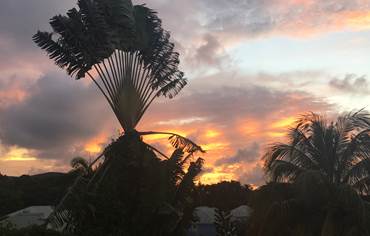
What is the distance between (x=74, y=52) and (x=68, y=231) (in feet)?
20.1

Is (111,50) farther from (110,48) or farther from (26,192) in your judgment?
(26,192)

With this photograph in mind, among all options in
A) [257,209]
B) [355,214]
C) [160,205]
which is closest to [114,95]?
[160,205]

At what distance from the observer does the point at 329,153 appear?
61.7 ft

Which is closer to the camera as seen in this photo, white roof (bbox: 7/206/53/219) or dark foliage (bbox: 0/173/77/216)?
white roof (bbox: 7/206/53/219)

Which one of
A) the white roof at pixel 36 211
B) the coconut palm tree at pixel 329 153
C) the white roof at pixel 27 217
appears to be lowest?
the white roof at pixel 27 217

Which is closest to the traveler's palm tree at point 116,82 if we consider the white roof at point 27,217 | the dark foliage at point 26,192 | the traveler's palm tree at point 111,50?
the traveler's palm tree at point 111,50

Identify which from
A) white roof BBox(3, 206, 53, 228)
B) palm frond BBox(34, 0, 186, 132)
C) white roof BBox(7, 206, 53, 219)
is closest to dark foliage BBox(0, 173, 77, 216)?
white roof BBox(7, 206, 53, 219)

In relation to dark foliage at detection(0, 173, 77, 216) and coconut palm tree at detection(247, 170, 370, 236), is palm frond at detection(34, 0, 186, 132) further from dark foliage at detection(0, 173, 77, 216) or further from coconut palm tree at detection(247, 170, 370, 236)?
dark foliage at detection(0, 173, 77, 216)

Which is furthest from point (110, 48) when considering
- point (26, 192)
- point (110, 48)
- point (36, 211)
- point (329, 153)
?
point (26, 192)

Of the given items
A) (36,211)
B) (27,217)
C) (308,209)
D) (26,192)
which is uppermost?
(26,192)

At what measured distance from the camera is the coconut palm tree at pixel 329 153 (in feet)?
59.8

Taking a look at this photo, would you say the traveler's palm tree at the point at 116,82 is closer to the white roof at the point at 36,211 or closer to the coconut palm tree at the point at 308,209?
the coconut palm tree at the point at 308,209

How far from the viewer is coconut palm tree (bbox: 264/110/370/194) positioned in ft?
59.8

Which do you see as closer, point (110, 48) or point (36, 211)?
point (110, 48)
